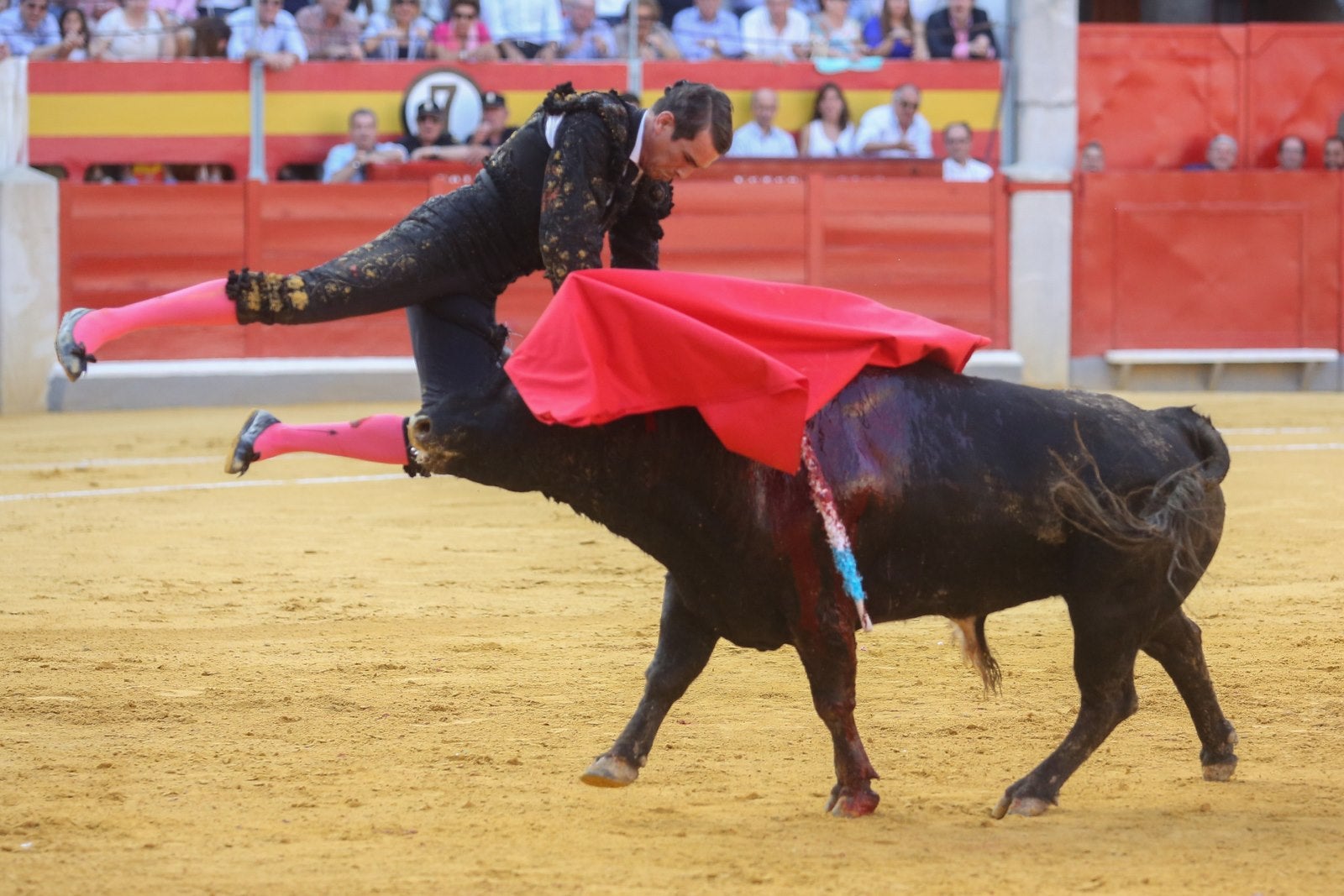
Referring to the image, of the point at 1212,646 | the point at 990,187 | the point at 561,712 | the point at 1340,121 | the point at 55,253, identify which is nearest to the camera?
the point at 561,712

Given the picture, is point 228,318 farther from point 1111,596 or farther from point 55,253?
point 55,253

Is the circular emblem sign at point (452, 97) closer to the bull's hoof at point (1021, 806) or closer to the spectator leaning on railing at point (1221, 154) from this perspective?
the spectator leaning on railing at point (1221, 154)

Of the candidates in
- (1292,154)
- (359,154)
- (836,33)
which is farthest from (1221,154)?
(359,154)

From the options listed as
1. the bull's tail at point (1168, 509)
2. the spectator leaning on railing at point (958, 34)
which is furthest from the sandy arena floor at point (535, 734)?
the spectator leaning on railing at point (958, 34)

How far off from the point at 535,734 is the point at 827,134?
750 centimetres

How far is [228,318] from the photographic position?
2.96m

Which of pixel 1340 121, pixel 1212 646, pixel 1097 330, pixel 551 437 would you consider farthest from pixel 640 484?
pixel 1340 121

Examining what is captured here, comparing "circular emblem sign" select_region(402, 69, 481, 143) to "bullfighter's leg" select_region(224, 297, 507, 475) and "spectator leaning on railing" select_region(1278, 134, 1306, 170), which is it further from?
"bullfighter's leg" select_region(224, 297, 507, 475)

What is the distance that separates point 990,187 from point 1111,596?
7844 millimetres

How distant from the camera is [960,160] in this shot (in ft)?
34.1

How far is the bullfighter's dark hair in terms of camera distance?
285 centimetres

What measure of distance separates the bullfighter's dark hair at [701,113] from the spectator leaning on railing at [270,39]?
7596mm

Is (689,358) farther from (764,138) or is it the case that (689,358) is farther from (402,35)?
(402,35)

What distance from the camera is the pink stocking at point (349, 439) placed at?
2996 mm
